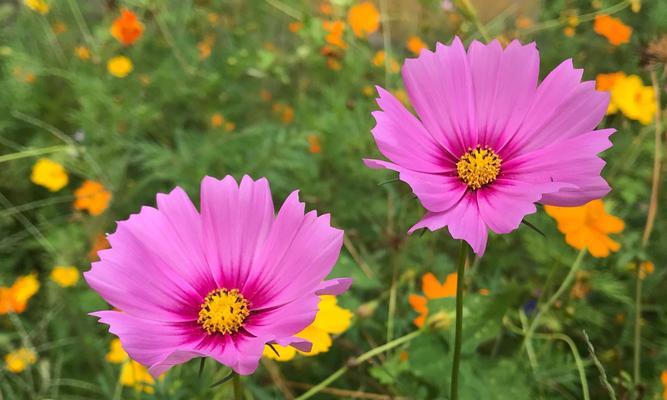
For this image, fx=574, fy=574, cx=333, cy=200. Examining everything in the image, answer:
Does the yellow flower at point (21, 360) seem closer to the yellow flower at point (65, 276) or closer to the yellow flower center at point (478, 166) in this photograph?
the yellow flower at point (65, 276)

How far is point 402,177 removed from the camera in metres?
0.36

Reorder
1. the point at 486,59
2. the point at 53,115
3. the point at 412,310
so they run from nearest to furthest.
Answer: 1. the point at 486,59
2. the point at 412,310
3. the point at 53,115

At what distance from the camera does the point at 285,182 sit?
1.02 metres

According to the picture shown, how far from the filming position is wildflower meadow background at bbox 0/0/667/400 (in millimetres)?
657

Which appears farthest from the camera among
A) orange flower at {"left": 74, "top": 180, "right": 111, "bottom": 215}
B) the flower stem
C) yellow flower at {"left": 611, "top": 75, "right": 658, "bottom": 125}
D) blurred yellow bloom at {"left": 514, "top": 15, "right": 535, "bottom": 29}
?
blurred yellow bloom at {"left": 514, "top": 15, "right": 535, "bottom": 29}

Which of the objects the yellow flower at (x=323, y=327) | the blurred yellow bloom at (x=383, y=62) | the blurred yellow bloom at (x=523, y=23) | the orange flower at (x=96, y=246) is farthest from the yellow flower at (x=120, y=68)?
the blurred yellow bloom at (x=523, y=23)

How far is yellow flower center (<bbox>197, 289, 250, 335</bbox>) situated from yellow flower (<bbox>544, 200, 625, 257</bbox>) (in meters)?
0.34

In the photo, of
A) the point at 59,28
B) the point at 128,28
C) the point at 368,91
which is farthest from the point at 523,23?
the point at 59,28

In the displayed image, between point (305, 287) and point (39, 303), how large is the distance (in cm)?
91

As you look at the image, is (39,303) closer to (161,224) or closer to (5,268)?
(5,268)

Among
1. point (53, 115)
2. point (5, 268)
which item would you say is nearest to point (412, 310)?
point (5, 268)

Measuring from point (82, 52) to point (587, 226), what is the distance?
1.27 meters

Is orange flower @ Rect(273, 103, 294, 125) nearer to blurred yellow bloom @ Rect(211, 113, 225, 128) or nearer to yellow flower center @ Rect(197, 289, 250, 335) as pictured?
blurred yellow bloom @ Rect(211, 113, 225, 128)

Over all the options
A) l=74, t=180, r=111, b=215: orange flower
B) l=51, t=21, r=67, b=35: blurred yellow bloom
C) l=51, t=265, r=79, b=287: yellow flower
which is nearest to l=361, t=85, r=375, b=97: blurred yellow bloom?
l=74, t=180, r=111, b=215: orange flower
